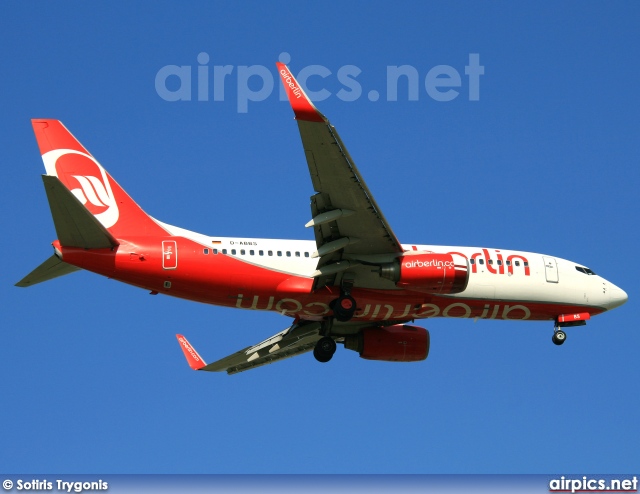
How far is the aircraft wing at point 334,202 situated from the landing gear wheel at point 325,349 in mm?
3145

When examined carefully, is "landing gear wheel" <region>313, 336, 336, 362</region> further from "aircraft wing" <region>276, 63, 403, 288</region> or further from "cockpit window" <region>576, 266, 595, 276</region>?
"cockpit window" <region>576, 266, 595, 276</region>

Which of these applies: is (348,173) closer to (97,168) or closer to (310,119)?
(310,119)

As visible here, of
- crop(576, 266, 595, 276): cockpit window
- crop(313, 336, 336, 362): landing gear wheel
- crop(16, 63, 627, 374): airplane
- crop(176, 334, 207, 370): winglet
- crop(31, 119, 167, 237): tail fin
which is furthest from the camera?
crop(176, 334, 207, 370): winglet

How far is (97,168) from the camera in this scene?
134 feet

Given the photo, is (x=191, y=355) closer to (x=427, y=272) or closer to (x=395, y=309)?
(x=395, y=309)

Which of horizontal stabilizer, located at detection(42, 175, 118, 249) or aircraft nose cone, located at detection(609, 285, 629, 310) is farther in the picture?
aircraft nose cone, located at detection(609, 285, 629, 310)

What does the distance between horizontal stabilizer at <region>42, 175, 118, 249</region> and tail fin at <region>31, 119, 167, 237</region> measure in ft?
5.56

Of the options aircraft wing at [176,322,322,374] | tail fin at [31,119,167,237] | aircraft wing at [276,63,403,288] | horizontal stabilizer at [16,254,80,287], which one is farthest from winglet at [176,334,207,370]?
horizontal stabilizer at [16,254,80,287]

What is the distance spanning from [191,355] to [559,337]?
49.7 ft

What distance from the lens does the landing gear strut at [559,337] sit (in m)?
44.4

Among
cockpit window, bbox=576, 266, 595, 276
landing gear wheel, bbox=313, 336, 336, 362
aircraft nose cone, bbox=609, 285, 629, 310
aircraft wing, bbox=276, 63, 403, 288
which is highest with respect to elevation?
cockpit window, bbox=576, 266, 595, 276

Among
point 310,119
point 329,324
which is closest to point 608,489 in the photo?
point 329,324

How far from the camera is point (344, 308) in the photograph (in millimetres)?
40938

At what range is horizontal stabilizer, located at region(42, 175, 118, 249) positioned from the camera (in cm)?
3572
